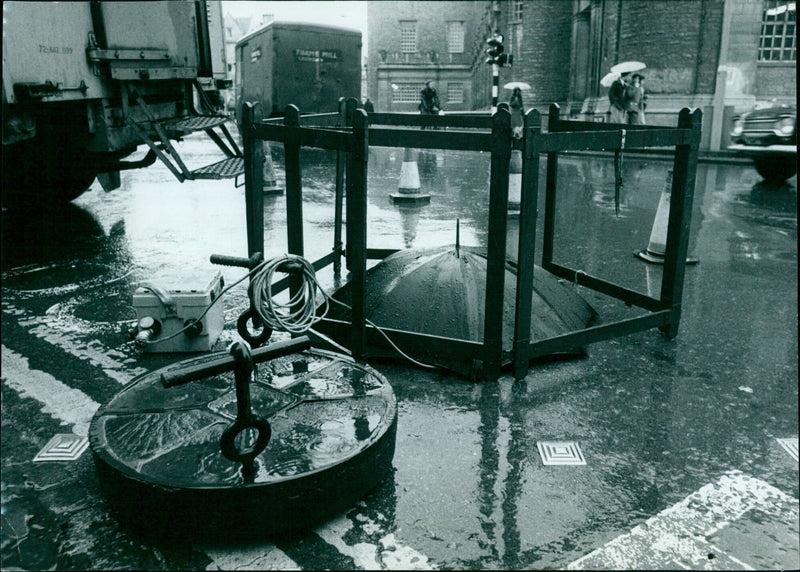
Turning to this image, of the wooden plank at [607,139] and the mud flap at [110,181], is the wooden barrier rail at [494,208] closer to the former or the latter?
the wooden plank at [607,139]

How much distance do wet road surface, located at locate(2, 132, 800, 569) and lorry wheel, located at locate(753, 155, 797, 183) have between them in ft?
30.8

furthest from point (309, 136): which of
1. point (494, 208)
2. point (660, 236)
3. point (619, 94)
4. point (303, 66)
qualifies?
point (619, 94)

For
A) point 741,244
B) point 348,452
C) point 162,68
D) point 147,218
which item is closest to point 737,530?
point 348,452

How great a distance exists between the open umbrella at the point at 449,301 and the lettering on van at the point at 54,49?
4.05 meters

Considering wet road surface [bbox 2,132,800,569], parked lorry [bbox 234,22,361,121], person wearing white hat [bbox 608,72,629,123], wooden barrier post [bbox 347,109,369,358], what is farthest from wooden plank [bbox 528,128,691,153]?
parked lorry [bbox 234,22,361,121]

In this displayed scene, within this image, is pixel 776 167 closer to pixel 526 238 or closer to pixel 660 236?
pixel 660 236

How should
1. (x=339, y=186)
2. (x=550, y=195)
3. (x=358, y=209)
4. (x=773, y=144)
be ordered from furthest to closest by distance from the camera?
(x=773, y=144)
(x=339, y=186)
(x=550, y=195)
(x=358, y=209)

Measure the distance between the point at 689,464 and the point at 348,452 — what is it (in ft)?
5.95

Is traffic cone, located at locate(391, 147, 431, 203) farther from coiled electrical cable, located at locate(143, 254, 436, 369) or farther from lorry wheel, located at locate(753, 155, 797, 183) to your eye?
lorry wheel, located at locate(753, 155, 797, 183)

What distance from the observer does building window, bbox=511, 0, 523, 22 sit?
3491 cm

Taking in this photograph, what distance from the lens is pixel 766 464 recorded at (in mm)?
3582

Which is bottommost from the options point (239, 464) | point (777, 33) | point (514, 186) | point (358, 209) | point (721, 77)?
point (239, 464)

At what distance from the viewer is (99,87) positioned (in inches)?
301

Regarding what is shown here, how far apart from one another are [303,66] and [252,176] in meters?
18.0
